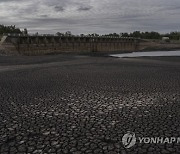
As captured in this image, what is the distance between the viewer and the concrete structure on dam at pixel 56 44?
63.4 meters

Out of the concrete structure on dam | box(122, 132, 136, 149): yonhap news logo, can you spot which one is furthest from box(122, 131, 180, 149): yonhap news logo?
the concrete structure on dam

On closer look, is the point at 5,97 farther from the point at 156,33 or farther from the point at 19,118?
the point at 156,33

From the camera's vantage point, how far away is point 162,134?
6898mm

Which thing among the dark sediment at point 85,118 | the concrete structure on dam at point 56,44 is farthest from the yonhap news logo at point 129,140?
the concrete structure on dam at point 56,44

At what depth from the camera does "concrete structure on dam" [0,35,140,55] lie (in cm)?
6336

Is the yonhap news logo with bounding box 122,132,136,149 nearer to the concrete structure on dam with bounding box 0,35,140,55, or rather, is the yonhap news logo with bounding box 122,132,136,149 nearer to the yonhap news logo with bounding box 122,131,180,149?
the yonhap news logo with bounding box 122,131,180,149

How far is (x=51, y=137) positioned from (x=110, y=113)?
9.55 feet

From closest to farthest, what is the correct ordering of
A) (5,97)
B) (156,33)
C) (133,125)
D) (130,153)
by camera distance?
(130,153) < (133,125) < (5,97) < (156,33)

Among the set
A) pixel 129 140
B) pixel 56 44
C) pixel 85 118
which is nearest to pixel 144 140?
pixel 129 140

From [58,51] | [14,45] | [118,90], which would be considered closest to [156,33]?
[58,51]

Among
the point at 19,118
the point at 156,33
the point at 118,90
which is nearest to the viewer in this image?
the point at 19,118

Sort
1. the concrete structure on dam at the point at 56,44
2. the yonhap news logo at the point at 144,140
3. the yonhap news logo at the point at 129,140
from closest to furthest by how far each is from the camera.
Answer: the yonhap news logo at the point at 129,140, the yonhap news logo at the point at 144,140, the concrete structure on dam at the point at 56,44

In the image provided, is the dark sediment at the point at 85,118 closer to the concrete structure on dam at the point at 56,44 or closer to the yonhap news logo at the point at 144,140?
the yonhap news logo at the point at 144,140

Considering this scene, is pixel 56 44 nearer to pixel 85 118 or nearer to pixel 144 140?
pixel 85 118
